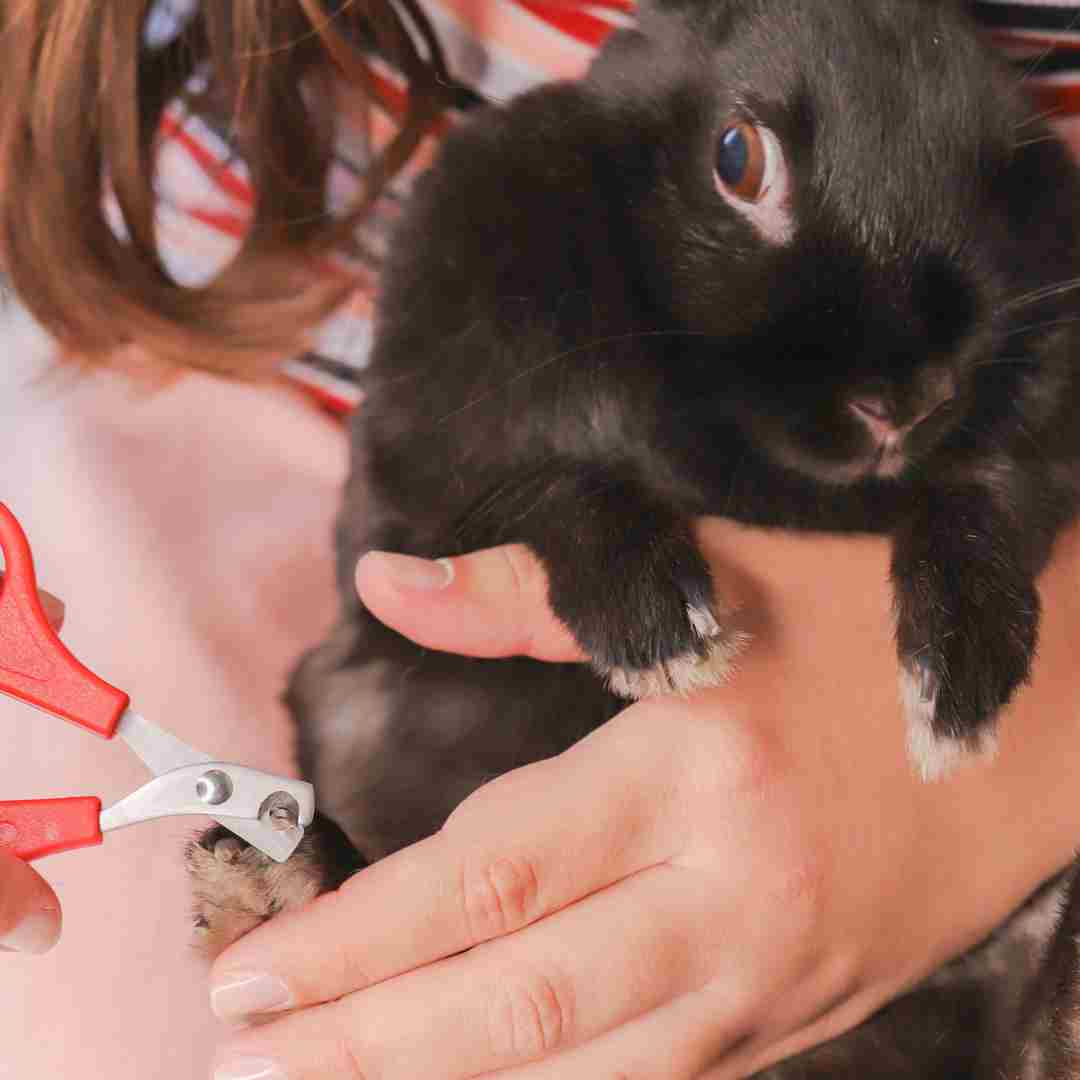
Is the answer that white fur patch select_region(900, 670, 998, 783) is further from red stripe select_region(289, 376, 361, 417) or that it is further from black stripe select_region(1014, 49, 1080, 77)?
red stripe select_region(289, 376, 361, 417)

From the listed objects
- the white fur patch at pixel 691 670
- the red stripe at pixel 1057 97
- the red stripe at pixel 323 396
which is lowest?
the red stripe at pixel 323 396

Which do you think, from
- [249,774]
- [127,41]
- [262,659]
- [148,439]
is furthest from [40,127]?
[249,774]

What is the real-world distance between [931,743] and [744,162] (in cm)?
33

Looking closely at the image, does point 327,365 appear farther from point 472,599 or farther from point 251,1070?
point 251,1070

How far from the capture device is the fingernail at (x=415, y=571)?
0.85 meters

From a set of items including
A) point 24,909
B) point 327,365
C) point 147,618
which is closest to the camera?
point 24,909

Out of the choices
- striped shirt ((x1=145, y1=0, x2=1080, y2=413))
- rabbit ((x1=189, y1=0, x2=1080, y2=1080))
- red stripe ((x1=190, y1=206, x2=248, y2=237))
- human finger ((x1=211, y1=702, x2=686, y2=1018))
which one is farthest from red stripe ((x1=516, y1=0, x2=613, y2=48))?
human finger ((x1=211, y1=702, x2=686, y2=1018))

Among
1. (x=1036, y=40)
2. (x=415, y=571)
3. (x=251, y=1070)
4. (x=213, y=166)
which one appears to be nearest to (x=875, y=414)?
(x=415, y=571)

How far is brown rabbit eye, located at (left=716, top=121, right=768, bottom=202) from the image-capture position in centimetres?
76

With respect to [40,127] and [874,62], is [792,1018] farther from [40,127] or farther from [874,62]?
[40,127]

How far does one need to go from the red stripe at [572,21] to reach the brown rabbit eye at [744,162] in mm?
389

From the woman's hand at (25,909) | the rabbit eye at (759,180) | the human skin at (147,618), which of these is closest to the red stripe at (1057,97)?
the rabbit eye at (759,180)

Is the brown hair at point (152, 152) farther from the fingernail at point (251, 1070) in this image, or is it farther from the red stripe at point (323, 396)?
the fingernail at point (251, 1070)

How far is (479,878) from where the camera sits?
82 cm
